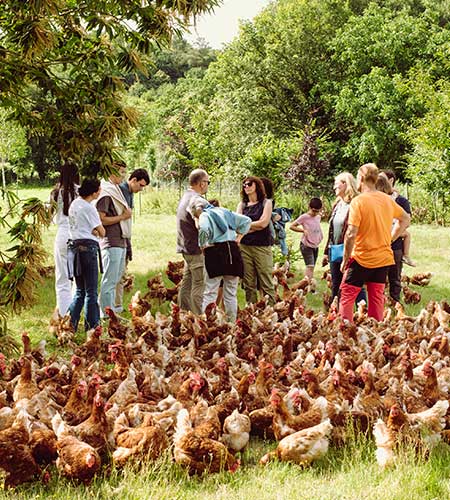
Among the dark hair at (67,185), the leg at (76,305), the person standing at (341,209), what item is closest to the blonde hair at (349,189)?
the person standing at (341,209)

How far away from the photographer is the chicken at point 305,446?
14.1 ft

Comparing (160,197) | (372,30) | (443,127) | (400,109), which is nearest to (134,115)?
(443,127)

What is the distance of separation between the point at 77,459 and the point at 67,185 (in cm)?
410

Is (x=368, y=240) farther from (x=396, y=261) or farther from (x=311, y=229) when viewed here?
(x=311, y=229)

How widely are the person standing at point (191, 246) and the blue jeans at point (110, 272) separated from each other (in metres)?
0.82

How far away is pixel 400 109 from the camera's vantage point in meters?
32.8

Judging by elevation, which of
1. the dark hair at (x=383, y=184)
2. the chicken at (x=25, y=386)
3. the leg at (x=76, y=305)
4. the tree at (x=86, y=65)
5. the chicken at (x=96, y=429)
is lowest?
Result: the chicken at (x=96, y=429)

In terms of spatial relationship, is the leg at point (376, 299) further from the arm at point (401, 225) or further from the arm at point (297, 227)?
the arm at point (297, 227)

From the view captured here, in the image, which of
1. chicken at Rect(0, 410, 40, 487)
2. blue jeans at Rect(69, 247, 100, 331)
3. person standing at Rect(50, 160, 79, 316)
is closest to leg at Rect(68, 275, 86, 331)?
blue jeans at Rect(69, 247, 100, 331)

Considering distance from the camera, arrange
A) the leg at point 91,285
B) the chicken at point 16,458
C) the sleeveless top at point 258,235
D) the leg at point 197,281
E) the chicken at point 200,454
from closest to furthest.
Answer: the chicken at point 16,458 → the chicken at point 200,454 → the leg at point 91,285 → the leg at point 197,281 → the sleeveless top at point 258,235

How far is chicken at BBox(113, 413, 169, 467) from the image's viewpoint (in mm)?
4156

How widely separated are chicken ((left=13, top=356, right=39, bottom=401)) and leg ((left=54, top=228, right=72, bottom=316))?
2934 millimetres

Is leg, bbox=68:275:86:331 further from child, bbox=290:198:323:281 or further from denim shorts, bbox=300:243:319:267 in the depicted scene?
denim shorts, bbox=300:243:319:267

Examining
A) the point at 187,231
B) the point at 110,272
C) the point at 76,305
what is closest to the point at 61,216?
the point at 110,272
